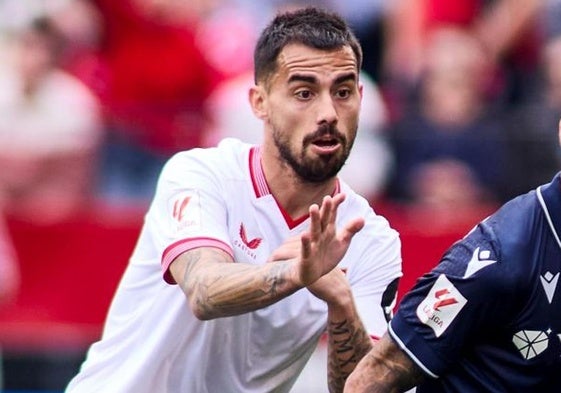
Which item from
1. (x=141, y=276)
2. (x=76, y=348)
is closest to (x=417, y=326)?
(x=141, y=276)

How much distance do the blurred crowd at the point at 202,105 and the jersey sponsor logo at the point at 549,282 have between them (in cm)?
481

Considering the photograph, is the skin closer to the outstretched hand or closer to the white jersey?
the outstretched hand

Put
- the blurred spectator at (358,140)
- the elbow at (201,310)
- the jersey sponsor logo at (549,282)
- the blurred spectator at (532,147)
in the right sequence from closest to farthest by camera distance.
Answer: the jersey sponsor logo at (549,282) → the elbow at (201,310) → the blurred spectator at (532,147) → the blurred spectator at (358,140)

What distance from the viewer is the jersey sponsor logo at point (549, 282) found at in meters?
4.73

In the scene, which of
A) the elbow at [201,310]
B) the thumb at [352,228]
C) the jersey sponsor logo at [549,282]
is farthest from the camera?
the elbow at [201,310]

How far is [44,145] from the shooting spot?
32.1 feet

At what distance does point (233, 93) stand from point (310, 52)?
4.41 metres

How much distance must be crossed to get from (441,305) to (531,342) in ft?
0.94

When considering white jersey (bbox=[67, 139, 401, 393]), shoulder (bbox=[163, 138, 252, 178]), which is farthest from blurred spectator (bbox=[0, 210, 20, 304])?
shoulder (bbox=[163, 138, 252, 178])

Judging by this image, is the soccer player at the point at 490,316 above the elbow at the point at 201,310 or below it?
below

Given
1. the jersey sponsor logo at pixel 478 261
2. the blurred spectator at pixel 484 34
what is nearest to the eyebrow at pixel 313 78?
the jersey sponsor logo at pixel 478 261

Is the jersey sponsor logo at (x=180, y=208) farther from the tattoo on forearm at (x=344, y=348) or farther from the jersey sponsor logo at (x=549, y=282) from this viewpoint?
the jersey sponsor logo at (x=549, y=282)

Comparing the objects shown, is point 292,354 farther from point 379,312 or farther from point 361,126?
point 361,126

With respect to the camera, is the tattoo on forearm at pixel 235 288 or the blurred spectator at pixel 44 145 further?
the blurred spectator at pixel 44 145
